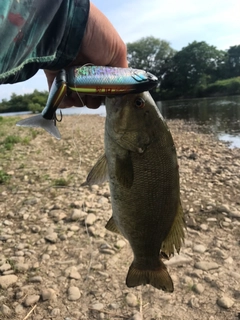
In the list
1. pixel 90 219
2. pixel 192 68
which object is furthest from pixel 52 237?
pixel 192 68

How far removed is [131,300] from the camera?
354 centimetres

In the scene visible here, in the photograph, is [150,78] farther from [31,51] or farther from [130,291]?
[130,291]

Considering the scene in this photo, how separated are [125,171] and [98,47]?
889 millimetres

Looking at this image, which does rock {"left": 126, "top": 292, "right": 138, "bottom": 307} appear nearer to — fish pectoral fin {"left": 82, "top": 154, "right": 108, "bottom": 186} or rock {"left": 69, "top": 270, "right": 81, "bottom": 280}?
rock {"left": 69, "top": 270, "right": 81, "bottom": 280}

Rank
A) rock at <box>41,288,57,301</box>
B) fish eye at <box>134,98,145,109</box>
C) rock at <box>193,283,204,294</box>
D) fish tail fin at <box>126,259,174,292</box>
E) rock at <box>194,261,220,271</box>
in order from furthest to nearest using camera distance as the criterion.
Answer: rock at <box>194,261,220,271</box>, rock at <box>193,283,204,294</box>, rock at <box>41,288,57,301</box>, fish tail fin at <box>126,259,174,292</box>, fish eye at <box>134,98,145,109</box>

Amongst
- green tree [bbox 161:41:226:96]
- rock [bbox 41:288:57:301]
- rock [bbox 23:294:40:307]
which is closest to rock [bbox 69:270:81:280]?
rock [bbox 41:288:57:301]

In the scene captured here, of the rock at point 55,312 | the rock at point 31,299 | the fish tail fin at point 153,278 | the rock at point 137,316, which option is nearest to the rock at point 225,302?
the rock at point 137,316

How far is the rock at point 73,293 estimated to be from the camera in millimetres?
3574

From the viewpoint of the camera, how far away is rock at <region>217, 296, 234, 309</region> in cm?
340

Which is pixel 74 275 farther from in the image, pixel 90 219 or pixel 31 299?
pixel 90 219

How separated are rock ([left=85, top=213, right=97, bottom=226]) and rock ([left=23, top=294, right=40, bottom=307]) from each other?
169 centimetres

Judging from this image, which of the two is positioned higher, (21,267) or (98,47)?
(98,47)

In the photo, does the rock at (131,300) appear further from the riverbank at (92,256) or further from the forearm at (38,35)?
the forearm at (38,35)

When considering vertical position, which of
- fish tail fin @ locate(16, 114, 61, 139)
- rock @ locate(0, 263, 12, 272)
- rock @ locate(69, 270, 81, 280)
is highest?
fish tail fin @ locate(16, 114, 61, 139)
